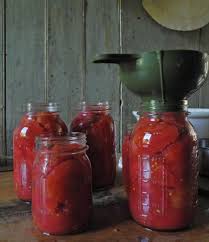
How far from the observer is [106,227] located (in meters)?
0.50

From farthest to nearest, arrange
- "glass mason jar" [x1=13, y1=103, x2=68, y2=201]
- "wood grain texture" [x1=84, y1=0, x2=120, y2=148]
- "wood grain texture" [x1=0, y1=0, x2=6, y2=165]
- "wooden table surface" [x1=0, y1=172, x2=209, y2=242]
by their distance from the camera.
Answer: "wood grain texture" [x1=84, y1=0, x2=120, y2=148]
"wood grain texture" [x1=0, y1=0, x2=6, y2=165]
"glass mason jar" [x1=13, y1=103, x2=68, y2=201]
"wooden table surface" [x1=0, y1=172, x2=209, y2=242]

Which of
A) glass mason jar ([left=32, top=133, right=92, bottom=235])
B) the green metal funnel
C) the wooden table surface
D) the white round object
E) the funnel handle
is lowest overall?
the wooden table surface

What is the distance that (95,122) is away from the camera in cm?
66

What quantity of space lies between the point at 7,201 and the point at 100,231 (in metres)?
0.22

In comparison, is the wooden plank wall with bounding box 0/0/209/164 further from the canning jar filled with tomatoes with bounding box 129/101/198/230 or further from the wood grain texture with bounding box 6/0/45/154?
the canning jar filled with tomatoes with bounding box 129/101/198/230

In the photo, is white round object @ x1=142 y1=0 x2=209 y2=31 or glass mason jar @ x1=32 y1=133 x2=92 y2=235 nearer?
glass mason jar @ x1=32 y1=133 x2=92 y2=235

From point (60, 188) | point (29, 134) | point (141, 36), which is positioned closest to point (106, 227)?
point (60, 188)

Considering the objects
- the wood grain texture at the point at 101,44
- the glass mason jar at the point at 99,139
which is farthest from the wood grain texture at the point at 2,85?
the glass mason jar at the point at 99,139

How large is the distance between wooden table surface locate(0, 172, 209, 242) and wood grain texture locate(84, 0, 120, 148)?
90 cm

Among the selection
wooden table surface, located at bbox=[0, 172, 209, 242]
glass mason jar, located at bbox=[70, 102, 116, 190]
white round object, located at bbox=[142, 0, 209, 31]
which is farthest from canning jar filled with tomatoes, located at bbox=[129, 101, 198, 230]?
white round object, located at bbox=[142, 0, 209, 31]

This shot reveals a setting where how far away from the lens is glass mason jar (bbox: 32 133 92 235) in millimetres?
471

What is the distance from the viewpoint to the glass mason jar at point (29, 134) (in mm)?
598

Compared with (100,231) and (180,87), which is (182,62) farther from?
(100,231)

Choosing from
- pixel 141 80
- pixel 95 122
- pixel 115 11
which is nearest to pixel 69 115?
pixel 115 11
